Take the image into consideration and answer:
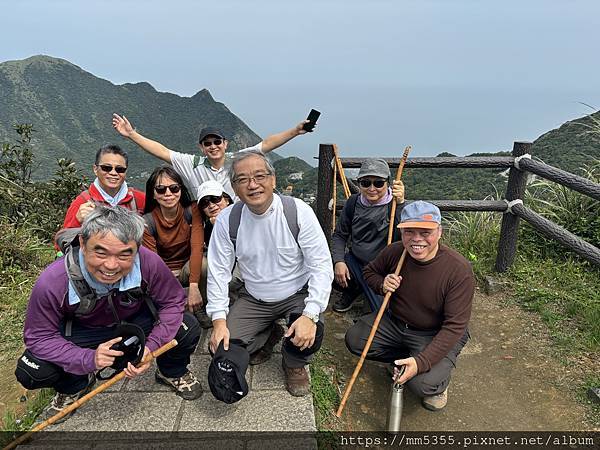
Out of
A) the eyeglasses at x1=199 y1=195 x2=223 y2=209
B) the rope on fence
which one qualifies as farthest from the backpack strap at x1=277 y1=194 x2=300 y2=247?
the rope on fence

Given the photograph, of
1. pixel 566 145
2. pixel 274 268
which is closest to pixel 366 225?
pixel 274 268

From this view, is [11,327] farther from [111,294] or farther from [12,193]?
[12,193]

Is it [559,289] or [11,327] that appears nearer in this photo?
[11,327]

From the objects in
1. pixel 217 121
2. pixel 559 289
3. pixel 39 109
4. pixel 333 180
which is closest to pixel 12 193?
pixel 333 180

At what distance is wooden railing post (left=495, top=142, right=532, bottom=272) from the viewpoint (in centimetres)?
460

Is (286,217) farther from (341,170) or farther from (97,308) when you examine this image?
(341,170)

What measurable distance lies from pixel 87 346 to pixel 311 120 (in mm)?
2467

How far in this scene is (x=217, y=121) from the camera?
43.7 metres

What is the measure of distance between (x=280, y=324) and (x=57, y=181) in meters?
5.43

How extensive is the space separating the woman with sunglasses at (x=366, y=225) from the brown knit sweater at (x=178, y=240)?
1201 millimetres

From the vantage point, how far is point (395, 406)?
8.94 feet

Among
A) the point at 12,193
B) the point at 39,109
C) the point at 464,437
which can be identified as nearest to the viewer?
the point at 464,437

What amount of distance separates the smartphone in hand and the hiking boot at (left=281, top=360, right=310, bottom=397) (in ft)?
6.65

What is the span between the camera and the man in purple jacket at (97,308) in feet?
7.54
